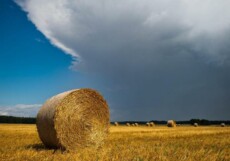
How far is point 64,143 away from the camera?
1034 centimetres

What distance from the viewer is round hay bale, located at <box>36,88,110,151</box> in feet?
34.2

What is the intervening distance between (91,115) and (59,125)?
145cm

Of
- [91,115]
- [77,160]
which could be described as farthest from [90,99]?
[77,160]

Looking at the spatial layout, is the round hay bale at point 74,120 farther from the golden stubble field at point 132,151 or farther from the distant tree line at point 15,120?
the distant tree line at point 15,120

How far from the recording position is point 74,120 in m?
11.0

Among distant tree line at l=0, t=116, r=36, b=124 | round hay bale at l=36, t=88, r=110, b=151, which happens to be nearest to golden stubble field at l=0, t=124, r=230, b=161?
round hay bale at l=36, t=88, r=110, b=151

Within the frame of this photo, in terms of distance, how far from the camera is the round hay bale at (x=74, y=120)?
10.4 meters

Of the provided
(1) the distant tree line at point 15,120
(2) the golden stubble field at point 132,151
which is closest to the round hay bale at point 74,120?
(2) the golden stubble field at point 132,151

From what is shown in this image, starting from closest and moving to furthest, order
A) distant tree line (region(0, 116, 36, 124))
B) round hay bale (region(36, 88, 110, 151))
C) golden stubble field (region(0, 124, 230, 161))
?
golden stubble field (region(0, 124, 230, 161)), round hay bale (region(36, 88, 110, 151)), distant tree line (region(0, 116, 36, 124))

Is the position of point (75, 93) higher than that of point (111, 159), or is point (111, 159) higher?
point (75, 93)

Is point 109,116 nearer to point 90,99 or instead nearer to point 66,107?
point 90,99

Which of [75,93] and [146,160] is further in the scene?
[75,93]

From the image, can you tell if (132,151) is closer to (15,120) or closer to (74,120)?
(74,120)

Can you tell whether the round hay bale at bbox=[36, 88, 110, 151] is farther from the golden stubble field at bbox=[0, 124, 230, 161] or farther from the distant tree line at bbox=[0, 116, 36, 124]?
the distant tree line at bbox=[0, 116, 36, 124]
